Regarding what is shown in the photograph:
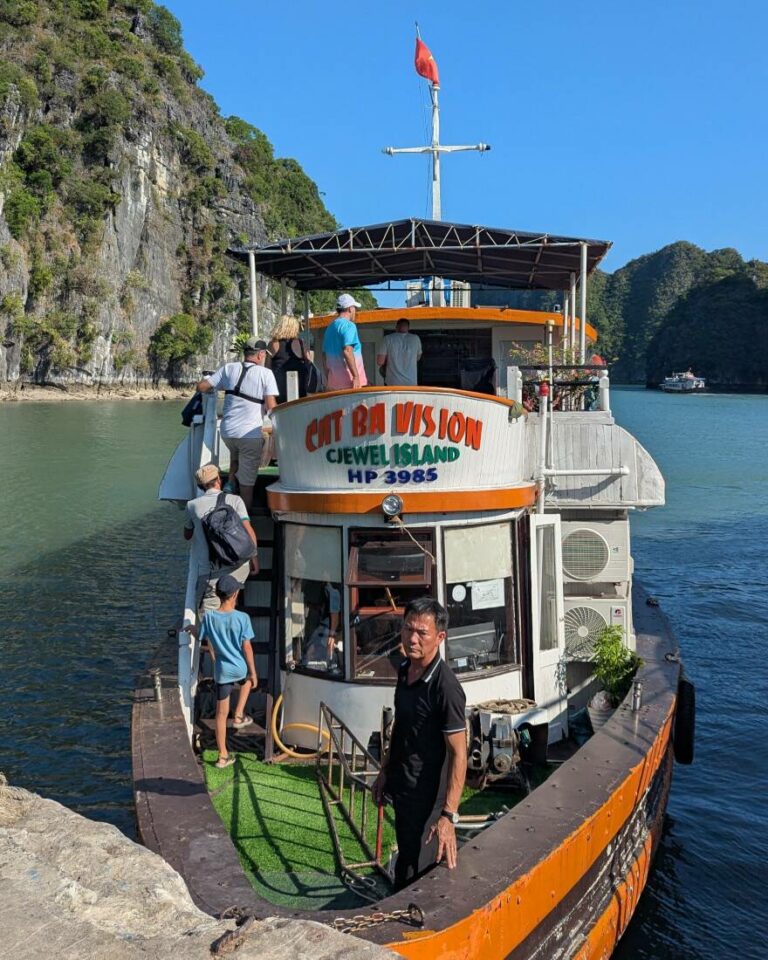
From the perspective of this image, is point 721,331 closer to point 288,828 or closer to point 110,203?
point 110,203

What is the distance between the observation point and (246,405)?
808 centimetres

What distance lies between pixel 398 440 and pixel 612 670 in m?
3.06

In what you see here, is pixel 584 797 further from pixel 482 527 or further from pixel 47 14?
pixel 47 14

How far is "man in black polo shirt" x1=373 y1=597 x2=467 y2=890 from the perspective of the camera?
3.91m

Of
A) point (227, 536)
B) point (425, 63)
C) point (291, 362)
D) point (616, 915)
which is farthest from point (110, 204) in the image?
point (616, 915)

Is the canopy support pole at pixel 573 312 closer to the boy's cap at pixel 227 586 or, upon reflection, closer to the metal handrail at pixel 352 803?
the boy's cap at pixel 227 586

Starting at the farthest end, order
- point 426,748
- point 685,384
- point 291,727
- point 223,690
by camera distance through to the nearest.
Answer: point 685,384, point 291,727, point 223,690, point 426,748

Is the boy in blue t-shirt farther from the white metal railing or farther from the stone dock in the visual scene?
the white metal railing

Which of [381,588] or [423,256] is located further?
[423,256]

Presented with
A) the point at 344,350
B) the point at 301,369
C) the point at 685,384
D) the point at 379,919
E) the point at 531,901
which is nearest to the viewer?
the point at 379,919

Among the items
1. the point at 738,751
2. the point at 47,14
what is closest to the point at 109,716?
the point at 738,751

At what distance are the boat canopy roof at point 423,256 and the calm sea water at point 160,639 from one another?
20.6ft

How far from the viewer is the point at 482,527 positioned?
697cm

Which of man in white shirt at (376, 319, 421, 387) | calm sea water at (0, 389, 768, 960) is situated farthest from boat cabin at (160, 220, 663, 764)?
calm sea water at (0, 389, 768, 960)
